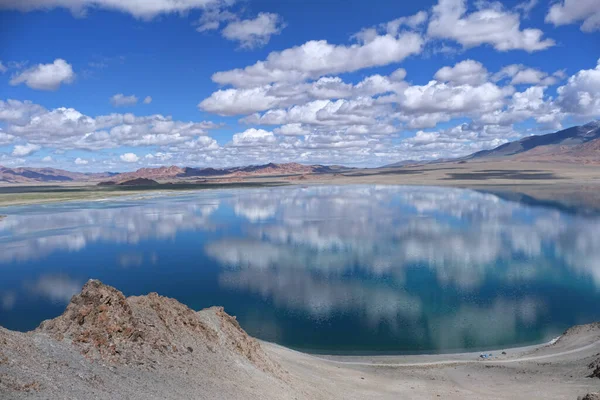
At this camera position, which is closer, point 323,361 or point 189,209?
point 323,361

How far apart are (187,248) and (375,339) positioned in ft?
95.0

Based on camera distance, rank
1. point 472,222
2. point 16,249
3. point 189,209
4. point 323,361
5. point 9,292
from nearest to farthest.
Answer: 1. point 323,361
2. point 9,292
3. point 16,249
4. point 472,222
5. point 189,209

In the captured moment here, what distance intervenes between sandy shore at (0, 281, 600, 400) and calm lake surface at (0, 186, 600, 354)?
361 cm

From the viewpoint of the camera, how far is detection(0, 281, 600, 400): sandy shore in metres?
11.4

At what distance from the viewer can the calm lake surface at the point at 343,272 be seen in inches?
982

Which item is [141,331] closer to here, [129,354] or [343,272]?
[129,354]

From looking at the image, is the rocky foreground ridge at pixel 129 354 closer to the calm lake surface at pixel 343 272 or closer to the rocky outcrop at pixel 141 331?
the rocky outcrop at pixel 141 331

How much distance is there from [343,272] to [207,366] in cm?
2242

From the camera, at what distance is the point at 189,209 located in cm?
8775

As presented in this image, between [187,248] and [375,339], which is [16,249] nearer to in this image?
[187,248]

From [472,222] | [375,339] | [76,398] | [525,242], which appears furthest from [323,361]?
[472,222]

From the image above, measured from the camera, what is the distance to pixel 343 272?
36094 mm

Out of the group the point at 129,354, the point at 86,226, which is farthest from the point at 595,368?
the point at 86,226

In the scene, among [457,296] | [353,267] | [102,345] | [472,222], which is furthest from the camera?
[472,222]
